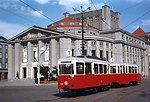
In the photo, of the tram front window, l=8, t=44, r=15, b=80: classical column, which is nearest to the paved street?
the tram front window

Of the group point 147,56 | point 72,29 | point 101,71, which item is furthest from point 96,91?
point 147,56

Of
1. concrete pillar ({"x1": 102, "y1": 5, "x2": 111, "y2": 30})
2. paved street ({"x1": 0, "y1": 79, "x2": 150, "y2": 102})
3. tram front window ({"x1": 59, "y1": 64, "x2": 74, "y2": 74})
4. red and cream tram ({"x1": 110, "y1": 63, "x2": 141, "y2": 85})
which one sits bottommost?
paved street ({"x1": 0, "y1": 79, "x2": 150, "y2": 102})

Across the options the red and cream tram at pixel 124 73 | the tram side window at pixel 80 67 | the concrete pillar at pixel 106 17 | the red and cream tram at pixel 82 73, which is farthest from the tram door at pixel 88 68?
the concrete pillar at pixel 106 17

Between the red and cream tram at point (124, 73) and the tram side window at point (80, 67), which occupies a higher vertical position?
the tram side window at point (80, 67)

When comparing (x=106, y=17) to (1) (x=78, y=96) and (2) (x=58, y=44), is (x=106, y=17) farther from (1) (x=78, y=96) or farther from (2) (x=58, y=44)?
(1) (x=78, y=96)

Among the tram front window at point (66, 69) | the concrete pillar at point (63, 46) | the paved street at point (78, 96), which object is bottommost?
the paved street at point (78, 96)

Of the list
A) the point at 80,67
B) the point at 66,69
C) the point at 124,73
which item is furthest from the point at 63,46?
the point at 66,69

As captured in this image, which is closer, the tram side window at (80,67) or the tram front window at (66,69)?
the tram front window at (66,69)

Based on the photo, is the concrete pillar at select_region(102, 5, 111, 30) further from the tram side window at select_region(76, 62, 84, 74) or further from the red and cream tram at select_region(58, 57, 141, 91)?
the tram side window at select_region(76, 62, 84, 74)

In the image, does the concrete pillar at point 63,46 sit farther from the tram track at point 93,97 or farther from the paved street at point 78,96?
the tram track at point 93,97

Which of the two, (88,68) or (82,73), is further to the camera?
(88,68)

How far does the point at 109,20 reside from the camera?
323ft

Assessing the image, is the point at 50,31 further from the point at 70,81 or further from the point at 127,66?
the point at 70,81

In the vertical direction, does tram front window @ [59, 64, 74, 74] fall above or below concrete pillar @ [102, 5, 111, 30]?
below
